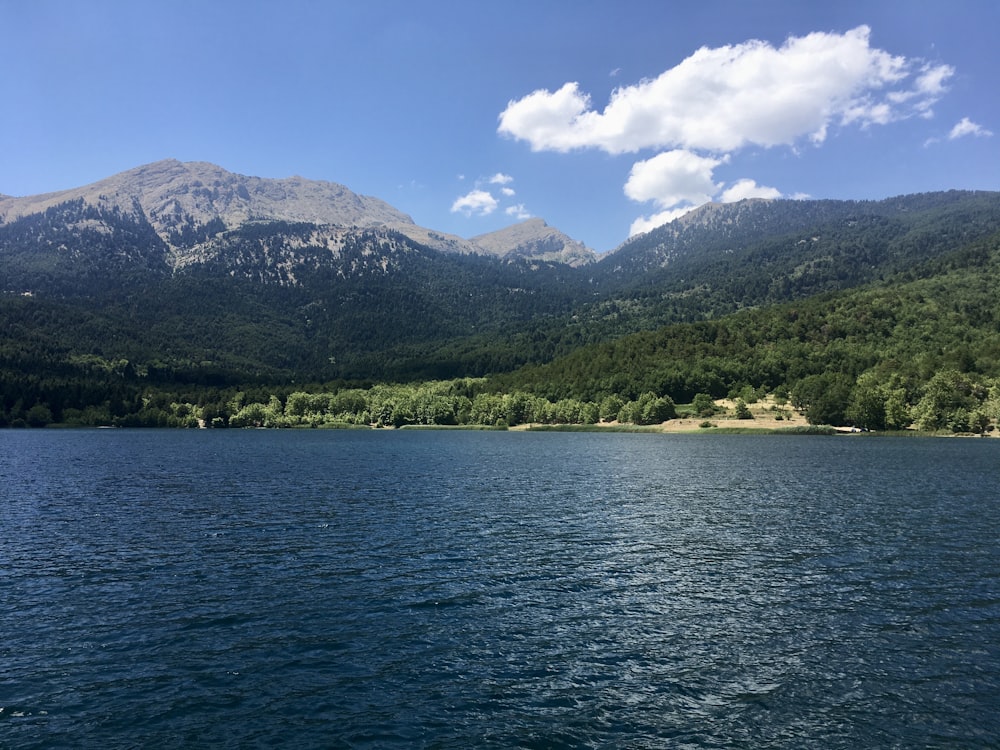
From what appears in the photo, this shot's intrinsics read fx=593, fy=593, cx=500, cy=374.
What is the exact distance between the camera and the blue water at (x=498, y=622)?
2025 centimetres

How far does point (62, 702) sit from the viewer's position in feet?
70.5

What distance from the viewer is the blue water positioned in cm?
2025

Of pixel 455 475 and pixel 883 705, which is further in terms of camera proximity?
pixel 455 475

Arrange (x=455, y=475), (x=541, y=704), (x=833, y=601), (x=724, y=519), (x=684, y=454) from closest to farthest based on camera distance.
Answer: (x=541, y=704)
(x=833, y=601)
(x=724, y=519)
(x=455, y=475)
(x=684, y=454)

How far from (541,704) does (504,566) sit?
18248mm

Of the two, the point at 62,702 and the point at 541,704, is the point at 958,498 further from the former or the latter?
the point at 62,702

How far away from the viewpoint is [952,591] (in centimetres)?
3438

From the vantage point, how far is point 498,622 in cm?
2970

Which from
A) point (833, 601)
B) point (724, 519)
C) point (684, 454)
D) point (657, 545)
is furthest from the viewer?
point (684, 454)

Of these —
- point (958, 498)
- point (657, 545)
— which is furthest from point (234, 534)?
point (958, 498)

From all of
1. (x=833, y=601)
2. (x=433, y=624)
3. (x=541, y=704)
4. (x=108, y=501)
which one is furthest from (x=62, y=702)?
(x=108, y=501)

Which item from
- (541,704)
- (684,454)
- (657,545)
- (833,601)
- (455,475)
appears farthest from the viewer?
(684,454)

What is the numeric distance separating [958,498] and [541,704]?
6676 cm

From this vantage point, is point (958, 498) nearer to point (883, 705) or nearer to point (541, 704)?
point (883, 705)
